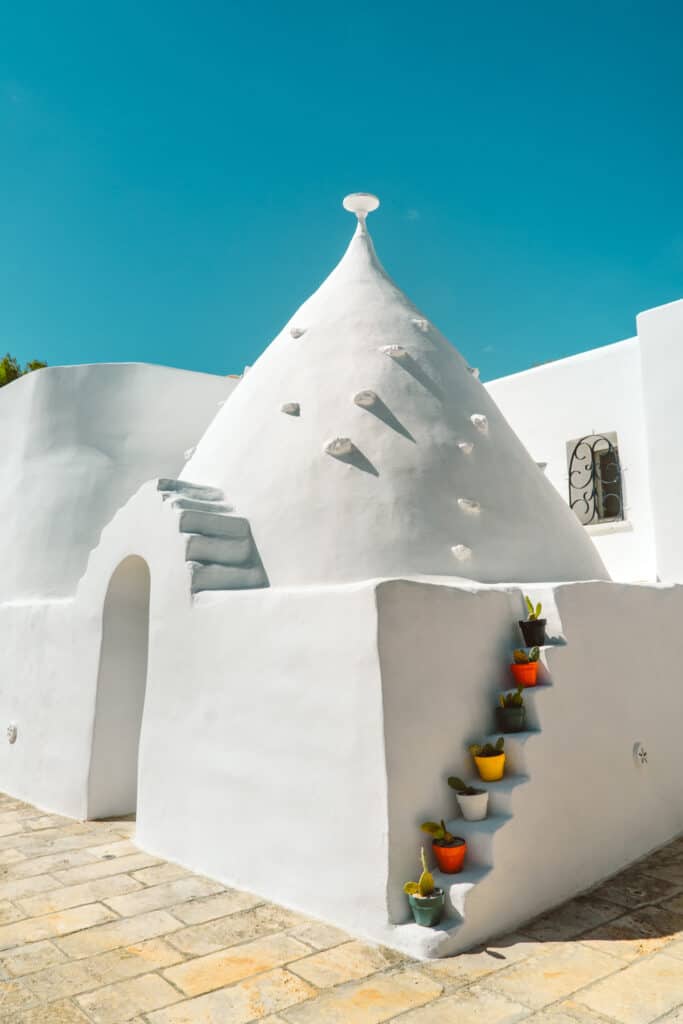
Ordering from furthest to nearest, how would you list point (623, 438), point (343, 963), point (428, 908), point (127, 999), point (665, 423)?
point (623, 438) → point (665, 423) → point (428, 908) → point (343, 963) → point (127, 999)

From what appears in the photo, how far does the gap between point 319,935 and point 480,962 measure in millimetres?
918

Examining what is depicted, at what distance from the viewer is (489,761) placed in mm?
4629

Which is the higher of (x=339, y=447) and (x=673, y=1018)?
(x=339, y=447)

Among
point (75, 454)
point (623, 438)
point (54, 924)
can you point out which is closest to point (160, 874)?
point (54, 924)

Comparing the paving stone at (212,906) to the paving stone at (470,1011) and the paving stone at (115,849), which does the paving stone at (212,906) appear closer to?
the paving stone at (115,849)

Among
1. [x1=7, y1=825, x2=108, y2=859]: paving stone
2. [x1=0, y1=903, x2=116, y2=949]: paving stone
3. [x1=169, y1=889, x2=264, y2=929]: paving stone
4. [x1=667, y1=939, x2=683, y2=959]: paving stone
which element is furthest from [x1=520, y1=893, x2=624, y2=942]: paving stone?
[x1=7, y1=825, x2=108, y2=859]: paving stone

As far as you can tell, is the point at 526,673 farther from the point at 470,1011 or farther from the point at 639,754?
the point at 470,1011

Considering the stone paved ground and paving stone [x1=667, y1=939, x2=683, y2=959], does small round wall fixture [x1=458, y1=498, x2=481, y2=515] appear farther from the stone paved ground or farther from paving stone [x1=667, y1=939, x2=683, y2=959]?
paving stone [x1=667, y1=939, x2=683, y2=959]

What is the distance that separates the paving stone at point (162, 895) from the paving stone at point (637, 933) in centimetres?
245

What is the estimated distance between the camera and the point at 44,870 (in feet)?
19.0

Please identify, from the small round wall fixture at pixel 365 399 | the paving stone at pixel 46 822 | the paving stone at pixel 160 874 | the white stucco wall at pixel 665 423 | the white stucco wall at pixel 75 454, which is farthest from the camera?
the white stucco wall at pixel 75 454

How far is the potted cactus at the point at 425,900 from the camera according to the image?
4078mm

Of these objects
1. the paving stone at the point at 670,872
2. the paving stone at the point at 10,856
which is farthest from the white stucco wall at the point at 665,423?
the paving stone at the point at 10,856

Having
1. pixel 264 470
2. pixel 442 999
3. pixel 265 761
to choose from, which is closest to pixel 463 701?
pixel 265 761
